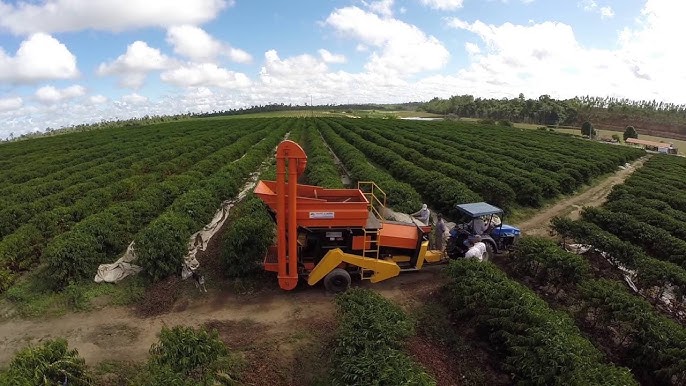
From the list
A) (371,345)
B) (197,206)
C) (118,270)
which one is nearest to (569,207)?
(371,345)

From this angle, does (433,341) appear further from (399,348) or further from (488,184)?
(488,184)

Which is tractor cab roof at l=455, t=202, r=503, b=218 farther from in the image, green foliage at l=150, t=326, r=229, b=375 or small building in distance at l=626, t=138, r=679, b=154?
small building in distance at l=626, t=138, r=679, b=154

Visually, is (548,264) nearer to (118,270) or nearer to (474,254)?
(474,254)

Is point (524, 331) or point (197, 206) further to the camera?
point (197, 206)

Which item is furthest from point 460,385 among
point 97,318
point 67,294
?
point 67,294

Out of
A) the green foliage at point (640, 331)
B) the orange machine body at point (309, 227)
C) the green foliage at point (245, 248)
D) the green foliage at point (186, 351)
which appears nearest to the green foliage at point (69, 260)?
the green foliage at point (245, 248)

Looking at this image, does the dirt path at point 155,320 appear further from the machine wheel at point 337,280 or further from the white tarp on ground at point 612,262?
the white tarp on ground at point 612,262
